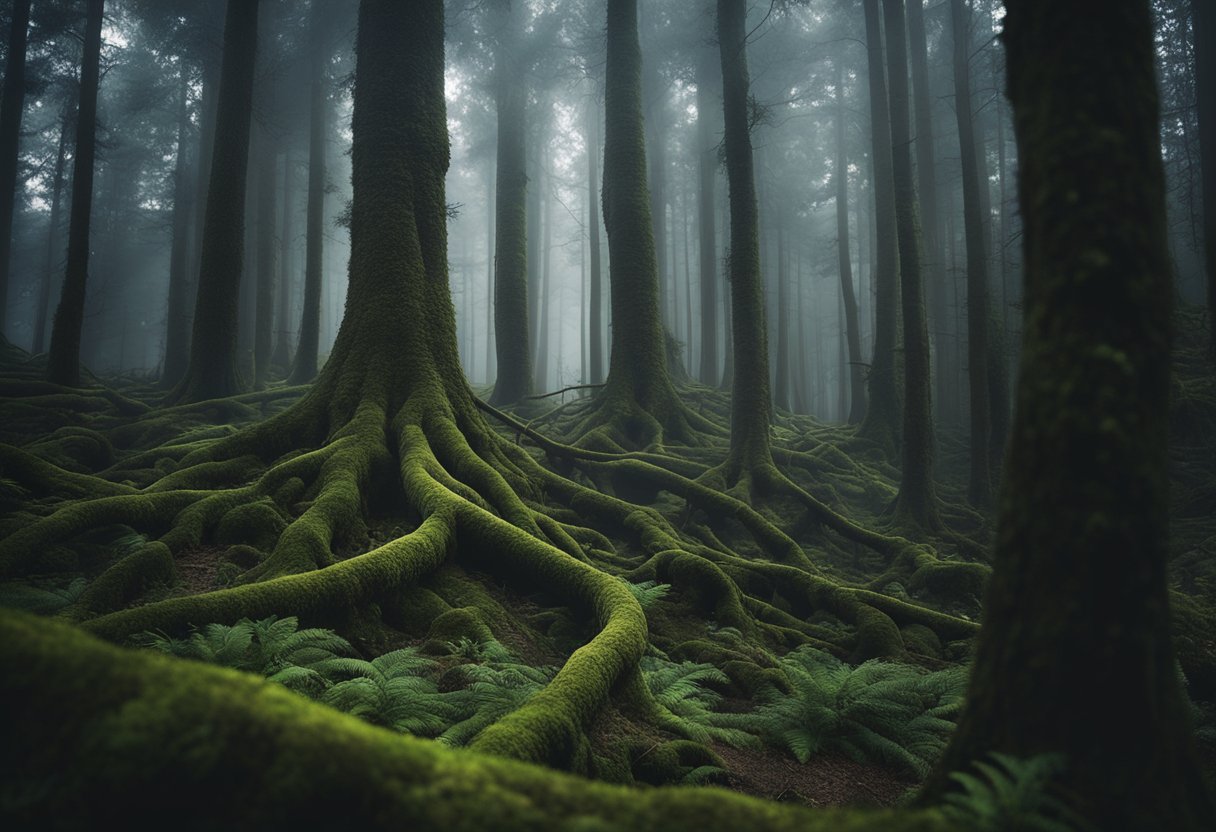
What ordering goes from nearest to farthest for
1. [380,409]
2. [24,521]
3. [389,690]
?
[389,690] → [24,521] → [380,409]

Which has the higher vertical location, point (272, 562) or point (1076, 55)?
point (1076, 55)

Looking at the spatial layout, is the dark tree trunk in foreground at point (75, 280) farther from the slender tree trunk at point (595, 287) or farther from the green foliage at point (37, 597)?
the slender tree trunk at point (595, 287)

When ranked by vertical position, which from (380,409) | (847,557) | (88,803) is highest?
(380,409)

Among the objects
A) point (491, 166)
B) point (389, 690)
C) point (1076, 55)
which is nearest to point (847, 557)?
point (389, 690)

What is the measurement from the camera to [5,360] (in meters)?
15.3

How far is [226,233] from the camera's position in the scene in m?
11.7

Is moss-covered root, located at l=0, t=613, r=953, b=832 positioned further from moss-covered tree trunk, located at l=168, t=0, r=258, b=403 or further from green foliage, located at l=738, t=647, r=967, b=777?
moss-covered tree trunk, located at l=168, t=0, r=258, b=403

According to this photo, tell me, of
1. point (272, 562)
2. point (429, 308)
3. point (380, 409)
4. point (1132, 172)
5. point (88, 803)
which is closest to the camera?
point (88, 803)

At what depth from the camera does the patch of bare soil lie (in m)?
3.31

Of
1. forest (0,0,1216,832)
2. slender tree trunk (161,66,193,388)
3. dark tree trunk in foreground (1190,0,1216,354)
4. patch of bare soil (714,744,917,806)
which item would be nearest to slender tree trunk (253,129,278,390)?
slender tree trunk (161,66,193,388)

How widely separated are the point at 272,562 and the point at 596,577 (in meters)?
2.31

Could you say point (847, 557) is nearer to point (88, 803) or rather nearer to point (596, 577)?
point (596, 577)

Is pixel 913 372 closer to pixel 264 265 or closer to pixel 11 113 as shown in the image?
pixel 264 265

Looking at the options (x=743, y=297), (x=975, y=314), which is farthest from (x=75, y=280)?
(x=975, y=314)
